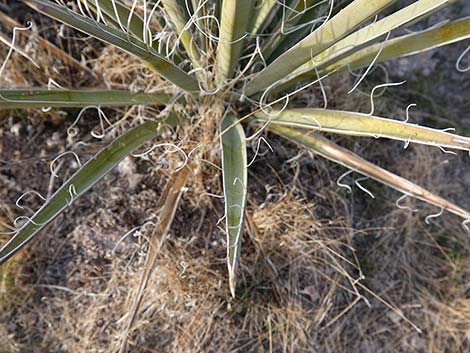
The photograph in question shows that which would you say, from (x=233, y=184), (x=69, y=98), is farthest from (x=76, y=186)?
(x=233, y=184)

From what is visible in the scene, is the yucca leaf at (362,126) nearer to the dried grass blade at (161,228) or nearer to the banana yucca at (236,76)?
the banana yucca at (236,76)

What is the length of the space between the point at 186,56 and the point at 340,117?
1.49 ft

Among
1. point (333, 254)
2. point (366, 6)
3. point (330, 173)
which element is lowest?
point (333, 254)

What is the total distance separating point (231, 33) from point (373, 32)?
28cm

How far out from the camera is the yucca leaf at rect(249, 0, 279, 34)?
3.56 ft

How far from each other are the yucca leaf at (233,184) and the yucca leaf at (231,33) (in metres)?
0.14

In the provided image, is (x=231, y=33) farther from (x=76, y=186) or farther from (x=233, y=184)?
(x=76, y=186)

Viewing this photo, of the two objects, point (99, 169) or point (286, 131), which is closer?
point (99, 169)

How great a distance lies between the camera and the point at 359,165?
1174 millimetres


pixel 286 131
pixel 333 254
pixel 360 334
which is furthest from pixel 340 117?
pixel 360 334

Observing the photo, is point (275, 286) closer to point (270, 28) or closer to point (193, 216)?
point (193, 216)

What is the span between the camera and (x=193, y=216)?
1.40 metres

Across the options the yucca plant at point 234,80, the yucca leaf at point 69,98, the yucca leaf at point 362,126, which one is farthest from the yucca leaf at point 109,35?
the yucca leaf at point 362,126

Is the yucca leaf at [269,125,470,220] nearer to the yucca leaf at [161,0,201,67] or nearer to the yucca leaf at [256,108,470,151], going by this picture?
the yucca leaf at [256,108,470,151]
